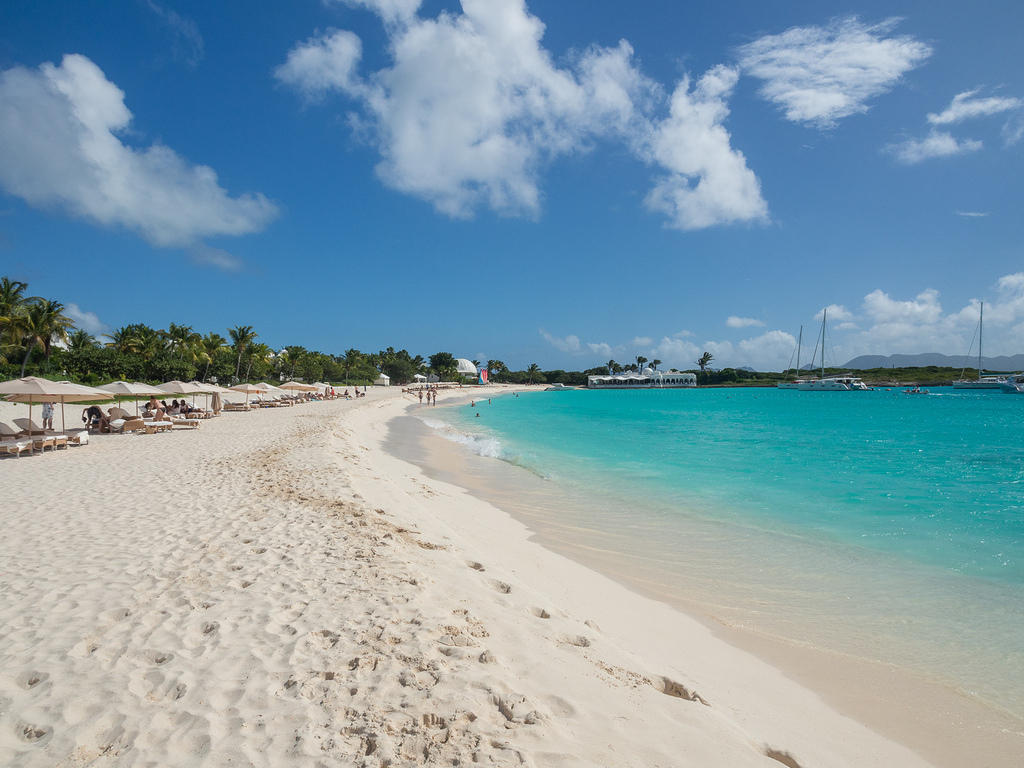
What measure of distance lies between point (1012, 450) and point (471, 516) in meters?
29.4

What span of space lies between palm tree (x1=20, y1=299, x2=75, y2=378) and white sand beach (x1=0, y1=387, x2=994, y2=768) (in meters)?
36.3

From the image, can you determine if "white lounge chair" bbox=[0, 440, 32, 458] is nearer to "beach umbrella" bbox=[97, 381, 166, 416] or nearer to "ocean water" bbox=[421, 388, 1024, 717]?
"beach umbrella" bbox=[97, 381, 166, 416]

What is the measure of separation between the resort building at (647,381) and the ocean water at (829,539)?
128061 millimetres

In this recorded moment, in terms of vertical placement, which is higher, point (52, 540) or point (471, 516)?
point (52, 540)

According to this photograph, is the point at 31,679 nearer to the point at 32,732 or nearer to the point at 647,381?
the point at 32,732

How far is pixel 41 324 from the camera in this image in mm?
34000

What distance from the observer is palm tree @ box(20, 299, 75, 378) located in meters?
33.6

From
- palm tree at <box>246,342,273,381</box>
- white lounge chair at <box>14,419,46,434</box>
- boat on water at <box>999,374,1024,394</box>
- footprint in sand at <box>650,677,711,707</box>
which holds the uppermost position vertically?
palm tree at <box>246,342,273,381</box>

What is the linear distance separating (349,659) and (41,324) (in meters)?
43.7

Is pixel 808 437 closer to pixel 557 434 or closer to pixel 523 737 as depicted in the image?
pixel 557 434

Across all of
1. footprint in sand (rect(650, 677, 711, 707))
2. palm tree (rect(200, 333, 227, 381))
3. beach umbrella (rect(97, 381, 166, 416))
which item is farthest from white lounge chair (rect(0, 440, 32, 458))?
palm tree (rect(200, 333, 227, 381))

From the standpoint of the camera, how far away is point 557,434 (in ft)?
99.3

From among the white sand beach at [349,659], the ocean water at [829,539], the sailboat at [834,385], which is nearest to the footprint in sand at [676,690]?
the white sand beach at [349,659]

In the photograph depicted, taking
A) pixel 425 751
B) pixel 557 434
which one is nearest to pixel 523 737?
pixel 425 751
